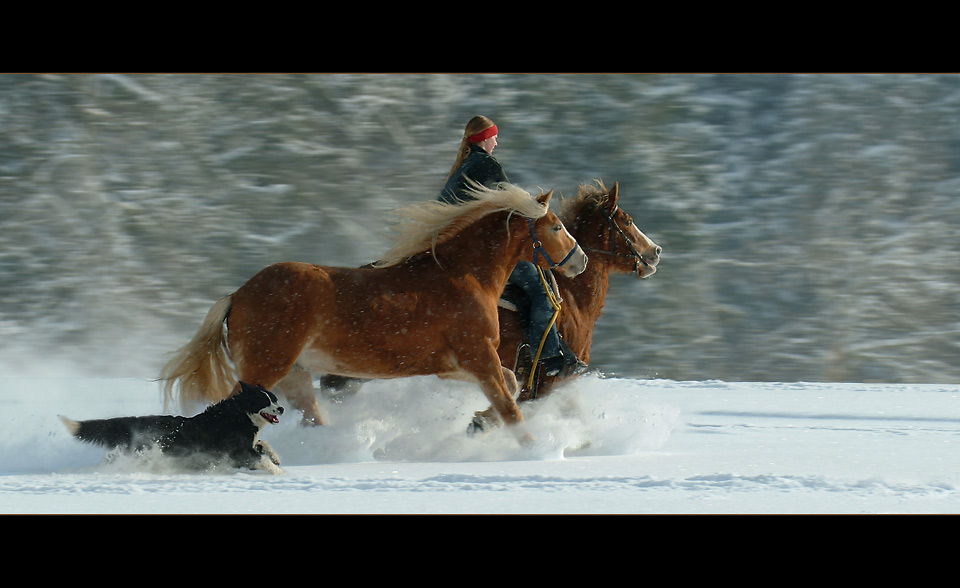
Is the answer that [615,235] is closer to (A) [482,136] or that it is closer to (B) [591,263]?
(B) [591,263]

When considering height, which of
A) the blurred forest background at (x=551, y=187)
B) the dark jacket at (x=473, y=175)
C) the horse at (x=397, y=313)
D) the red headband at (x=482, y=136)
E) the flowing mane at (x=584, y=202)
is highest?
the red headband at (x=482, y=136)

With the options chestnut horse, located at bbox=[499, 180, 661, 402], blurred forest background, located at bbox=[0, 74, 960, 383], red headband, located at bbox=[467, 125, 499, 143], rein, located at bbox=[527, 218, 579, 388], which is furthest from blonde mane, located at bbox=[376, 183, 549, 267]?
blurred forest background, located at bbox=[0, 74, 960, 383]

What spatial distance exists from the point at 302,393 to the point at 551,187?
19.5 ft

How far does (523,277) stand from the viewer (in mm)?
4906

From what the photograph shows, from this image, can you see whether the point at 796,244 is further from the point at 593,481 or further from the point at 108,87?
the point at 108,87

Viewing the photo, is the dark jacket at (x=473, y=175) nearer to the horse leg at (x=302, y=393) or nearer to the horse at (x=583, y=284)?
the horse at (x=583, y=284)

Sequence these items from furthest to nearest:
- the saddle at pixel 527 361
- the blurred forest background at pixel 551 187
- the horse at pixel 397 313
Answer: the blurred forest background at pixel 551 187, the saddle at pixel 527 361, the horse at pixel 397 313

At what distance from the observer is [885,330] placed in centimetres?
922

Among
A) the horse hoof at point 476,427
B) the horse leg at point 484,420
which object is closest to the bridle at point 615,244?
the horse leg at point 484,420

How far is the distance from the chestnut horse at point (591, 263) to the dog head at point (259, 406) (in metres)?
1.41

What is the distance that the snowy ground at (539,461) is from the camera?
346 cm

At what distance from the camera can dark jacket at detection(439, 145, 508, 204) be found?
4.85 metres

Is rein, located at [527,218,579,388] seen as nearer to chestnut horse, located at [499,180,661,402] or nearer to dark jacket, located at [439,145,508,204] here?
chestnut horse, located at [499,180,661,402]

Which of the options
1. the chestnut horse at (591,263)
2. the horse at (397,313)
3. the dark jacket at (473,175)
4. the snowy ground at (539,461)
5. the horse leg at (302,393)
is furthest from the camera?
the chestnut horse at (591,263)
